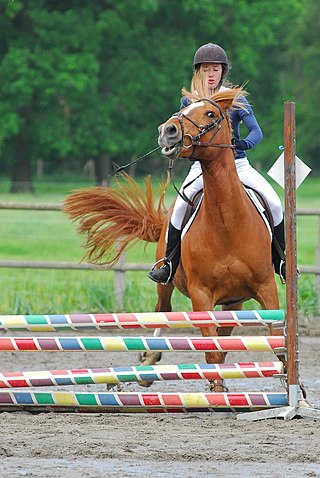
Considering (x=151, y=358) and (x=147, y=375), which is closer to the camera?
(x=147, y=375)

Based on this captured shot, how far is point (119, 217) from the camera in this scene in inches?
340

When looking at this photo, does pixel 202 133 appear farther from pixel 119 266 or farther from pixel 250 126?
pixel 119 266

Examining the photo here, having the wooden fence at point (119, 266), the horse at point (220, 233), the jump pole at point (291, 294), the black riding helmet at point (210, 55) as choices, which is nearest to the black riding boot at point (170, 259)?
the horse at point (220, 233)

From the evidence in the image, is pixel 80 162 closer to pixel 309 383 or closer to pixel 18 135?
pixel 18 135

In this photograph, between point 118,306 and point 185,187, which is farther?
point 118,306

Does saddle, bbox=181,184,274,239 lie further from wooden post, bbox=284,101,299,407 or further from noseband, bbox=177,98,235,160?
wooden post, bbox=284,101,299,407

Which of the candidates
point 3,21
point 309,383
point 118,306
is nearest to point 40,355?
point 118,306

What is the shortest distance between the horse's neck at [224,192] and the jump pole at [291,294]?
Answer: 86 cm

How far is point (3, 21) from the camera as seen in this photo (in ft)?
132

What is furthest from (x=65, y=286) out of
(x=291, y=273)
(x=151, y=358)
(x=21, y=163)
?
(x=21, y=163)

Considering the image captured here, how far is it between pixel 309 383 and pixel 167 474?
3417 millimetres

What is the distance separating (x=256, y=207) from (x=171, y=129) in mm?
1262

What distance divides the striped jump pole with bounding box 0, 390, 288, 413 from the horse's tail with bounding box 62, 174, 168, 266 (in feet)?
8.32

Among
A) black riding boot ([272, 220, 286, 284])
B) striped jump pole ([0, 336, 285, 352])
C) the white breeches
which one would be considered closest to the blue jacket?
the white breeches
